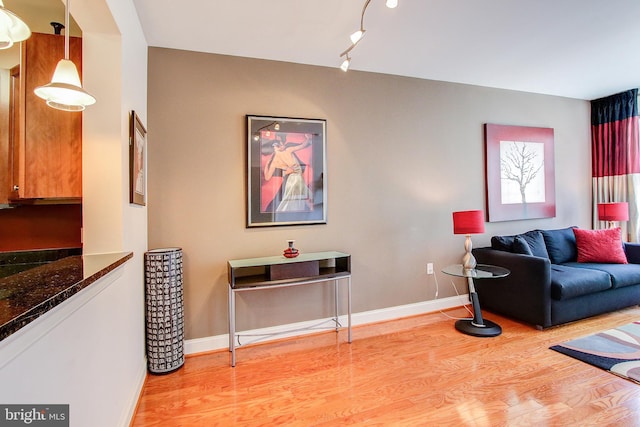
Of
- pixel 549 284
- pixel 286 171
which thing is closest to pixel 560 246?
pixel 549 284

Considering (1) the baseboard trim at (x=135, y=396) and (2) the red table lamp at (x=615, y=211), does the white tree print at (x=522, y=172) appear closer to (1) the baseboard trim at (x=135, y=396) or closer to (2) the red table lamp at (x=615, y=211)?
(2) the red table lamp at (x=615, y=211)

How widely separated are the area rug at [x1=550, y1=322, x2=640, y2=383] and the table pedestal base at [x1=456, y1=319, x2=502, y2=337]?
44 cm

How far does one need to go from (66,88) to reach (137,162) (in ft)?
2.84

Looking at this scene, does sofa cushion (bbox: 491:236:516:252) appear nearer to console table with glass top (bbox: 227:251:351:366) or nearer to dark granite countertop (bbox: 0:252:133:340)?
console table with glass top (bbox: 227:251:351:366)

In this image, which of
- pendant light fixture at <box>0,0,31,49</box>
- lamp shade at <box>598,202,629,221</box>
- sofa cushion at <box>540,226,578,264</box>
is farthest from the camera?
lamp shade at <box>598,202,629,221</box>

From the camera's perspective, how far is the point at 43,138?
1889mm

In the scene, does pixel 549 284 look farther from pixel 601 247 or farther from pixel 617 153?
pixel 617 153

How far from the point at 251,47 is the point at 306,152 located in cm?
100

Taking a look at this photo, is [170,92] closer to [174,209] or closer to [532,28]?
[174,209]

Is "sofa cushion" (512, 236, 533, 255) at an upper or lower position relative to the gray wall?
lower

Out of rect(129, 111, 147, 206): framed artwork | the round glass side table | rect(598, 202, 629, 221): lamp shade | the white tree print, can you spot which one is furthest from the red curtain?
rect(129, 111, 147, 206): framed artwork

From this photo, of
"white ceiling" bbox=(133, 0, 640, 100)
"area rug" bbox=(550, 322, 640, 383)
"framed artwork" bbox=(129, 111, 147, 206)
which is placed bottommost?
"area rug" bbox=(550, 322, 640, 383)

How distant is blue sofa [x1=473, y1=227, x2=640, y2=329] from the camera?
2863mm

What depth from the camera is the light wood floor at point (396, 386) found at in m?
1.78
